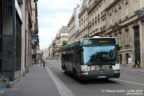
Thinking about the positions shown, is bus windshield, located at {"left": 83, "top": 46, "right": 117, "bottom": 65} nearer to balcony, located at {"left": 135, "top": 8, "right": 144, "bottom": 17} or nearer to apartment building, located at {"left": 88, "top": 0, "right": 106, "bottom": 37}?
balcony, located at {"left": 135, "top": 8, "right": 144, "bottom": 17}

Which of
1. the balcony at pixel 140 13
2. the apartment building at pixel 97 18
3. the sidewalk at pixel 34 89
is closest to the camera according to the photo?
the sidewalk at pixel 34 89

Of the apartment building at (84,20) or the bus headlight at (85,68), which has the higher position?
the apartment building at (84,20)

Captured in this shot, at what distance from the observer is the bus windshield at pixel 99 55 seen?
12.0m

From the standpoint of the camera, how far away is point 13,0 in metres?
11.2

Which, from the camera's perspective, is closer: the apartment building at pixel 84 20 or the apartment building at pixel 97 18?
the apartment building at pixel 97 18

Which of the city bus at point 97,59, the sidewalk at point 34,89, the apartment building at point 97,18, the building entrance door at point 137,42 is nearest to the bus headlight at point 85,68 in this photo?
the city bus at point 97,59

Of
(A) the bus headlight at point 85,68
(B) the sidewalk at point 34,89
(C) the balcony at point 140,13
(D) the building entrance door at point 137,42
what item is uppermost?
(C) the balcony at point 140,13

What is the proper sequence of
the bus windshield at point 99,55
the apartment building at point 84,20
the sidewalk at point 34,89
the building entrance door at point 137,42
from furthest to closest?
1. the apartment building at point 84,20
2. the building entrance door at point 137,42
3. the bus windshield at point 99,55
4. the sidewalk at point 34,89

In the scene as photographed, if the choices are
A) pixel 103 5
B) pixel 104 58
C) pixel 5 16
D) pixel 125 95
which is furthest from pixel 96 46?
pixel 103 5

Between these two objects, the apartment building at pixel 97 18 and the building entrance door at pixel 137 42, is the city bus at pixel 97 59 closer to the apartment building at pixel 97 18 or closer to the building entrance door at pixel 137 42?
the building entrance door at pixel 137 42

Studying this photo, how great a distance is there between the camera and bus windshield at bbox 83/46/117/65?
12.0 m

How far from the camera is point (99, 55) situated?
12.1 m

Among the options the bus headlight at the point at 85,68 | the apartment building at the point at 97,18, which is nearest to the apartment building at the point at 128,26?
the apartment building at the point at 97,18

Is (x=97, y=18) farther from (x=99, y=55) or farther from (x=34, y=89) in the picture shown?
(x=34, y=89)
